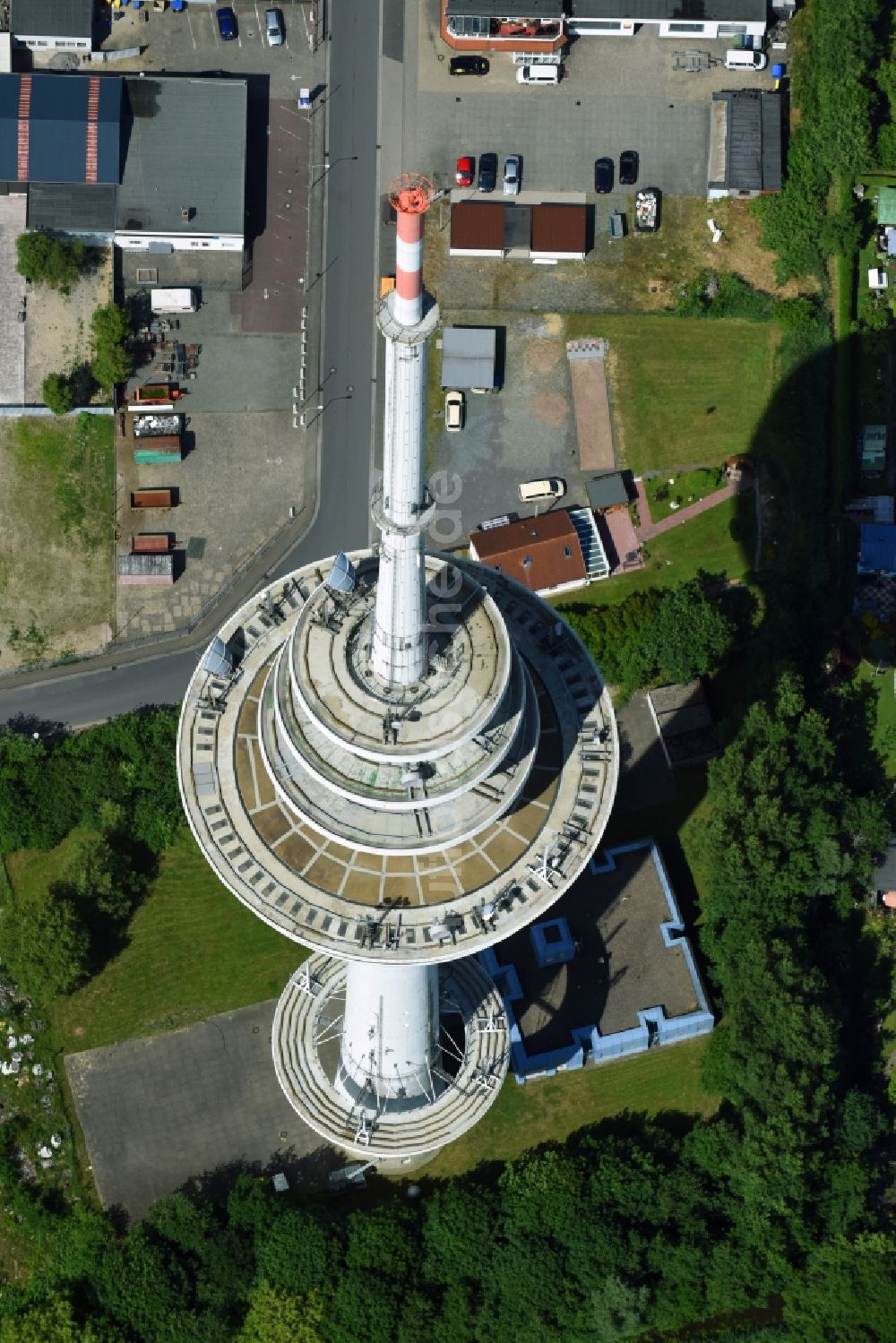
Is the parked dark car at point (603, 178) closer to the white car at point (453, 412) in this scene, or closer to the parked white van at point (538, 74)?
the parked white van at point (538, 74)

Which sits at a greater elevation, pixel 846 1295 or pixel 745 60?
pixel 745 60

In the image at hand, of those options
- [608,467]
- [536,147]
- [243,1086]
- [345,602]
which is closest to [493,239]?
[536,147]

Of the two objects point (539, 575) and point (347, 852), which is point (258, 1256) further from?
point (539, 575)

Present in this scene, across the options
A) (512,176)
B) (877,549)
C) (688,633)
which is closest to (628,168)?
(512,176)

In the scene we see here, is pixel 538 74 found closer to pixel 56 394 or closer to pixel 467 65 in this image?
pixel 467 65

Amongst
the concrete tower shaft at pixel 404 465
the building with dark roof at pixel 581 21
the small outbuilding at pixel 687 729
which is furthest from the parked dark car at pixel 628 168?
the concrete tower shaft at pixel 404 465

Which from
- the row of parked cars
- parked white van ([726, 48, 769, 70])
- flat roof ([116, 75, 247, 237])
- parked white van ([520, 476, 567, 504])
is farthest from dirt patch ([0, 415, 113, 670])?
parked white van ([726, 48, 769, 70])
